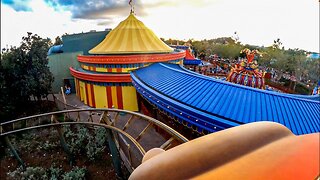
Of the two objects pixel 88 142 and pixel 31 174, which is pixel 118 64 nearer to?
pixel 88 142

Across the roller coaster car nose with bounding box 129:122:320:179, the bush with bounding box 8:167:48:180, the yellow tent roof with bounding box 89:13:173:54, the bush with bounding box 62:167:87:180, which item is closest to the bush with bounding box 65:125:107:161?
the bush with bounding box 62:167:87:180

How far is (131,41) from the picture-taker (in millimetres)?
15797

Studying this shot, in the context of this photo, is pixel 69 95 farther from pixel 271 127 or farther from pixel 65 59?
pixel 271 127

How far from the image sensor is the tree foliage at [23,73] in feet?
43.1

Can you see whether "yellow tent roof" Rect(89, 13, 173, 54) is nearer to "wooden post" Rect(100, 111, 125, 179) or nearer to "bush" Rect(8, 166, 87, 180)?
"wooden post" Rect(100, 111, 125, 179)

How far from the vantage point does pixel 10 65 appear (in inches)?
523

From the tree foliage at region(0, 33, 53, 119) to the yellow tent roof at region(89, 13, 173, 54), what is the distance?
3.39 meters

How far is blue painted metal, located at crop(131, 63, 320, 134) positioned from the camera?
461cm

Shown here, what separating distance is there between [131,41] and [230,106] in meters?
11.9

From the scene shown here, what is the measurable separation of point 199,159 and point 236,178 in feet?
0.56

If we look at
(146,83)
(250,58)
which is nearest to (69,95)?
(146,83)

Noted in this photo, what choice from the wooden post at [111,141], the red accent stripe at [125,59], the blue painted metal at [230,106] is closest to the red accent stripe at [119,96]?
the red accent stripe at [125,59]

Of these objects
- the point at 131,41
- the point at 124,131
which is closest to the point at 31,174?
the point at 124,131

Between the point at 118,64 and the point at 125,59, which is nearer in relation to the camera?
the point at 125,59
